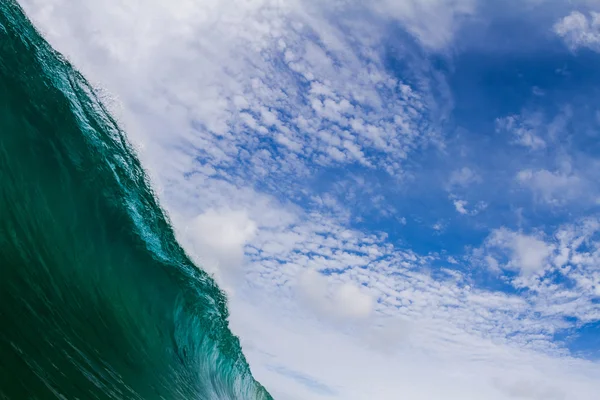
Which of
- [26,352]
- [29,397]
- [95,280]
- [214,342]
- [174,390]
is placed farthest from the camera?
[214,342]

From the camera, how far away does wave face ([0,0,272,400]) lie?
3572 millimetres

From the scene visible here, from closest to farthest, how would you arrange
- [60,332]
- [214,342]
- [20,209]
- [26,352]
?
[26,352] < [60,332] < [20,209] < [214,342]

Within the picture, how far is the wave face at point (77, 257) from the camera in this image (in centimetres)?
357

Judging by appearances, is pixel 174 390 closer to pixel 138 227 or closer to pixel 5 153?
pixel 138 227

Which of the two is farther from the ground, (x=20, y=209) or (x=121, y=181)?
(x=121, y=181)

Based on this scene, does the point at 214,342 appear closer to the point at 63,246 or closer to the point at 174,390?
the point at 174,390

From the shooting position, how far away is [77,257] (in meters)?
5.63

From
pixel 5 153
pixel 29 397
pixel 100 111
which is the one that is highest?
pixel 100 111

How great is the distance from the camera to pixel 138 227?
27.9 ft

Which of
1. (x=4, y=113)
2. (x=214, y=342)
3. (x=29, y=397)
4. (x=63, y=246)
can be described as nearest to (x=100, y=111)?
(x=4, y=113)

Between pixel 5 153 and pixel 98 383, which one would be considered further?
pixel 5 153

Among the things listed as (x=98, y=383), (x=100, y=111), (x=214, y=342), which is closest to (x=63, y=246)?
(x=98, y=383)

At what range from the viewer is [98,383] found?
154 inches

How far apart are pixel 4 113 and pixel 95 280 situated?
9.13ft
